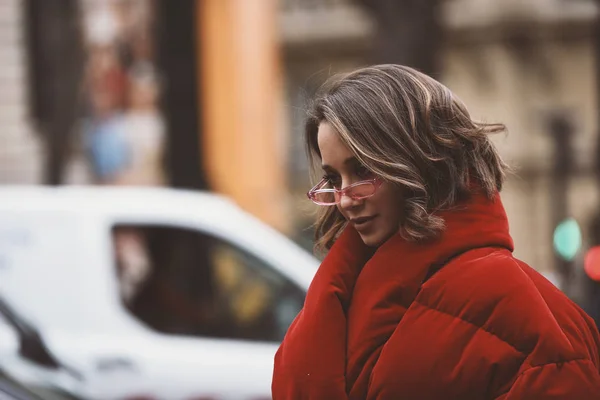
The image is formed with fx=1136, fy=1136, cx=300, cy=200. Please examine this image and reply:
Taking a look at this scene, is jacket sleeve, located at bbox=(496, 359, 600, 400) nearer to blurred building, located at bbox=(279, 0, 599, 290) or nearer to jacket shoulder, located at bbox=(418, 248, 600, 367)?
jacket shoulder, located at bbox=(418, 248, 600, 367)

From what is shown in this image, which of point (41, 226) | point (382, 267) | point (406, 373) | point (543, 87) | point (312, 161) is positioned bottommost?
Result: point (543, 87)

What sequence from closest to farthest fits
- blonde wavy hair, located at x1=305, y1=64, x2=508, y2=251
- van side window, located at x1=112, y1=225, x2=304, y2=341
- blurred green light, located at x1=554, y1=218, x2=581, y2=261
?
1. blonde wavy hair, located at x1=305, y1=64, x2=508, y2=251
2. van side window, located at x1=112, y1=225, x2=304, y2=341
3. blurred green light, located at x1=554, y1=218, x2=581, y2=261

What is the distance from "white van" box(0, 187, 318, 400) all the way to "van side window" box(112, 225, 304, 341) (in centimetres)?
2

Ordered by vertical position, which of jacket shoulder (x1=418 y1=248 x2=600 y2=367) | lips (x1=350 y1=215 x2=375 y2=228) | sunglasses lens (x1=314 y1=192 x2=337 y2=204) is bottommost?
jacket shoulder (x1=418 y1=248 x2=600 y2=367)

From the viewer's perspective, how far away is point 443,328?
1865 mm

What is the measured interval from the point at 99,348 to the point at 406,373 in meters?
3.47

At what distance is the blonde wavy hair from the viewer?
6.41ft

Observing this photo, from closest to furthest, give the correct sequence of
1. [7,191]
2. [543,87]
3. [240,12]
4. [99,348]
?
[99,348], [7,191], [240,12], [543,87]

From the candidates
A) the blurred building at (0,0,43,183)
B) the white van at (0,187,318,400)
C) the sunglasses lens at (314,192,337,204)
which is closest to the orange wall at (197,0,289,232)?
the blurred building at (0,0,43,183)

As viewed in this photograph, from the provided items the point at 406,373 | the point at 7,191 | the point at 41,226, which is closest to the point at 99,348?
the point at 41,226

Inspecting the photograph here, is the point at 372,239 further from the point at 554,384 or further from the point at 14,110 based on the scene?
the point at 14,110

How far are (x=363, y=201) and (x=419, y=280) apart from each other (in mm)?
173

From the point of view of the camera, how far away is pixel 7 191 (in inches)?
218

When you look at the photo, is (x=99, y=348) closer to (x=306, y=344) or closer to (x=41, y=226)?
(x=41, y=226)
